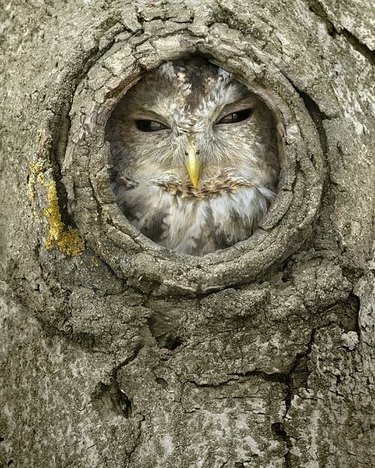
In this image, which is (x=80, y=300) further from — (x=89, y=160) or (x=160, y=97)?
(x=160, y=97)

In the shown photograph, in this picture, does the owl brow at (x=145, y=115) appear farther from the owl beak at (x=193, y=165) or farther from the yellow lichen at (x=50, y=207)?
the yellow lichen at (x=50, y=207)

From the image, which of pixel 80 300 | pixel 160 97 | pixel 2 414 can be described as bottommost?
pixel 2 414

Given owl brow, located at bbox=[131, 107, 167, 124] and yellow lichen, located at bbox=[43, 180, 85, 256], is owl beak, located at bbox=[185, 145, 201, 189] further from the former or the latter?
yellow lichen, located at bbox=[43, 180, 85, 256]

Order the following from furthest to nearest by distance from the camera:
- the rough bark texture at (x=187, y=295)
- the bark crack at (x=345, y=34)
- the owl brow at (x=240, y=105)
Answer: the owl brow at (x=240, y=105) → the bark crack at (x=345, y=34) → the rough bark texture at (x=187, y=295)

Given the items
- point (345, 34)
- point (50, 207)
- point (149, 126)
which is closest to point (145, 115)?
point (149, 126)

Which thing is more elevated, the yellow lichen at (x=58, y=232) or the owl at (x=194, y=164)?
the owl at (x=194, y=164)

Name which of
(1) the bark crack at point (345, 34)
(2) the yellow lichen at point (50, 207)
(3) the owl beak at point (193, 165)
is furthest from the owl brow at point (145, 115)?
(1) the bark crack at point (345, 34)

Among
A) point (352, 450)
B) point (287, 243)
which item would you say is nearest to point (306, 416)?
point (352, 450)

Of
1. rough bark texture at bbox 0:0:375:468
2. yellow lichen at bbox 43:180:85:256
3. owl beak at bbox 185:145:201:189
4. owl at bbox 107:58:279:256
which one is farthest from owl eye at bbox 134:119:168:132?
yellow lichen at bbox 43:180:85:256
